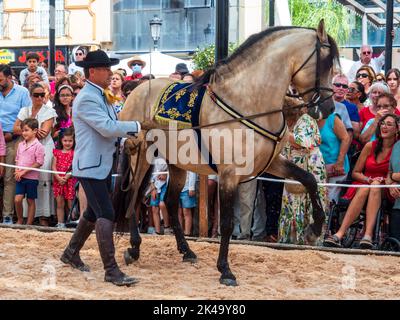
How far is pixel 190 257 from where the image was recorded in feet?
27.0

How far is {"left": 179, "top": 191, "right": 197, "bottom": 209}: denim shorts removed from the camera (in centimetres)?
1016

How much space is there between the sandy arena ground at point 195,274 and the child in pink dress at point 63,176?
1.22 meters

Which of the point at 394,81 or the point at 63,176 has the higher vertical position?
the point at 394,81

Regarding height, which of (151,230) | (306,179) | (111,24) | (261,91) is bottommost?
(151,230)

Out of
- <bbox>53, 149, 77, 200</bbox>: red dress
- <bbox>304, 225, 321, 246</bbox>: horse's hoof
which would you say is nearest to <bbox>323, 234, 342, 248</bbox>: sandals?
<bbox>304, 225, 321, 246</bbox>: horse's hoof

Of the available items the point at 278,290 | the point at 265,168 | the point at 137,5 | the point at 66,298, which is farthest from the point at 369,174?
the point at 137,5

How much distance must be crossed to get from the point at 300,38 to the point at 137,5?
24172mm

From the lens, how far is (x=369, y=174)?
9195 millimetres

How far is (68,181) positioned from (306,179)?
13.2 ft

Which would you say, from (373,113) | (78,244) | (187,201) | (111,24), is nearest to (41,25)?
(111,24)

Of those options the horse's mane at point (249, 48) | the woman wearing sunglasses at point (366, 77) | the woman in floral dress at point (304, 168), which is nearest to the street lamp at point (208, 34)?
the woman wearing sunglasses at point (366, 77)

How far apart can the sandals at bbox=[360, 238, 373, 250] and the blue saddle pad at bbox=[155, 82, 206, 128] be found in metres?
2.53

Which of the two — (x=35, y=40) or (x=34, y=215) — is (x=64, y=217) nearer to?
(x=34, y=215)

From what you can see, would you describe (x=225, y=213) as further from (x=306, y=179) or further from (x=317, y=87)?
(x=317, y=87)
